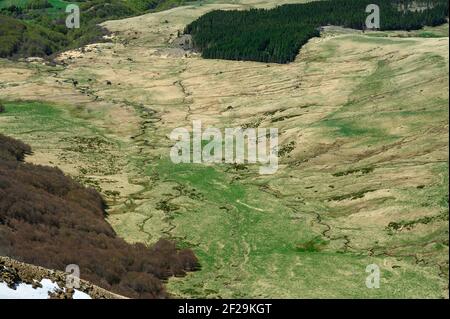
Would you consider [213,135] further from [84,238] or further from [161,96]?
[84,238]

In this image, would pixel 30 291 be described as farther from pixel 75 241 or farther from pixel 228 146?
pixel 228 146

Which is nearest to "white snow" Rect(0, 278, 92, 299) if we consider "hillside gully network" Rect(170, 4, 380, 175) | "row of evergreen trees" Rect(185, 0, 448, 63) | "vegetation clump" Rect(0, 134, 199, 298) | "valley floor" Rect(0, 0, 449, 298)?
"vegetation clump" Rect(0, 134, 199, 298)

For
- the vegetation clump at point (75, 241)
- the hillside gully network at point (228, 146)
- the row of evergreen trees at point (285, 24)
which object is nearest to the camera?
the vegetation clump at point (75, 241)

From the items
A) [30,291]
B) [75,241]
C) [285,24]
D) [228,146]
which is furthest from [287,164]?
[285,24]

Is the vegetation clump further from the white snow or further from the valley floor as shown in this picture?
the white snow

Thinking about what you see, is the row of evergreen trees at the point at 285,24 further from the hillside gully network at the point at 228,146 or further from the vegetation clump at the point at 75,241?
the vegetation clump at the point at 75,241

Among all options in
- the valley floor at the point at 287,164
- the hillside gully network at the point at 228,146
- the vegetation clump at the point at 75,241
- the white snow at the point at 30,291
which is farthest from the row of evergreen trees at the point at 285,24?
the white snow at the point at 30,291
